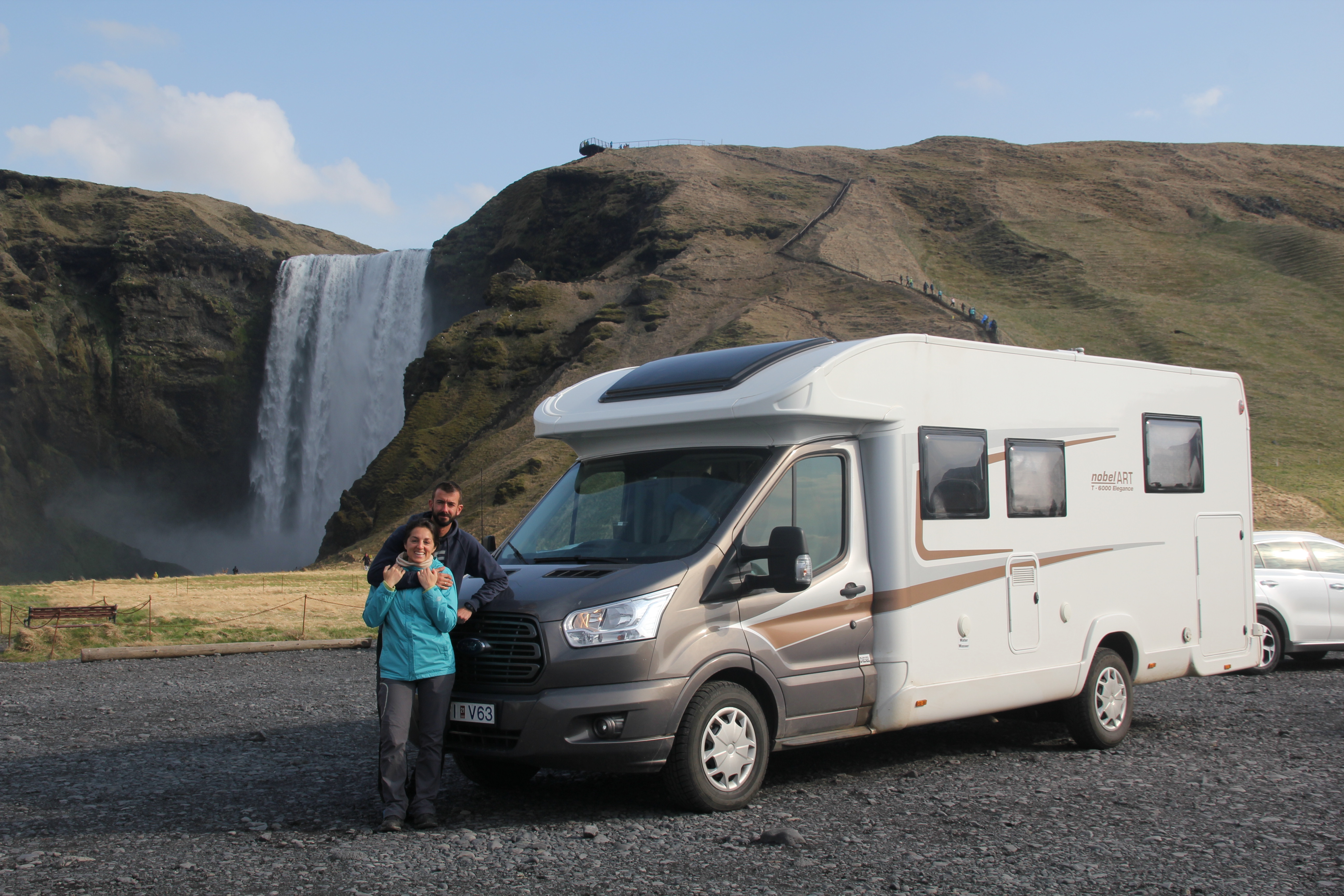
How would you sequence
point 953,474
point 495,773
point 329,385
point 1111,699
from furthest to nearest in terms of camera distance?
point 329,385
point 1111,699
point 953,474
point 495,773

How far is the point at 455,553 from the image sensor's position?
21.8 ft

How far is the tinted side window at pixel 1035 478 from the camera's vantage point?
8266mm

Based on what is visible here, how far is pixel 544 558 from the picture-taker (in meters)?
7.19

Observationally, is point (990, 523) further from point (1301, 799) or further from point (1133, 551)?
point (1301, 799)

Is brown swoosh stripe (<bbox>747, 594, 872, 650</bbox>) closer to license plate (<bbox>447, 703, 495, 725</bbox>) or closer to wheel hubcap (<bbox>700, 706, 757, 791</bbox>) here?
wheel hubcap (<bbox>700, 706, 757, 791</bbox>)

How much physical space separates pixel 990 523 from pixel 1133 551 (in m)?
1.88

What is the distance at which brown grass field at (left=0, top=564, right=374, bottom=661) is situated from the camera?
16.6 meters

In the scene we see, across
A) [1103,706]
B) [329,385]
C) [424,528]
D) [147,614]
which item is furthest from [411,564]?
[329,385]

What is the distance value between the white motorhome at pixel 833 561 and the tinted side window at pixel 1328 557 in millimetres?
4686

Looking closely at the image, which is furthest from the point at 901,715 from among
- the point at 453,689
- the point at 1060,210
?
the point at 1060,210

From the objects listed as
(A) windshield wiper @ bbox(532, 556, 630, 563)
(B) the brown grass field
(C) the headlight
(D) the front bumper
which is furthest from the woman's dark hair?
(B) the brown grass field

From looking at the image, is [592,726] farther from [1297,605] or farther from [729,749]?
[1297,605]

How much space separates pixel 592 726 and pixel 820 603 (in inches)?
69.8

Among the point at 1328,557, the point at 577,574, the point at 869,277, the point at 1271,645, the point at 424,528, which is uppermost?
the point at 869,277
